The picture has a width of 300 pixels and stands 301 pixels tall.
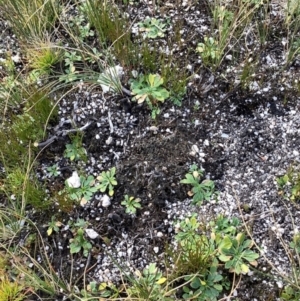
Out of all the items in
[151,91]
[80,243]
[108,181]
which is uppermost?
[151,91]

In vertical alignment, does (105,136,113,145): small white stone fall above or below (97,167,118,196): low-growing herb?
above

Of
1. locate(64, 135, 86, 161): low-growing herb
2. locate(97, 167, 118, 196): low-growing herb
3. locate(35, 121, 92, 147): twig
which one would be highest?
locate(35, 121, 92, 147): twig

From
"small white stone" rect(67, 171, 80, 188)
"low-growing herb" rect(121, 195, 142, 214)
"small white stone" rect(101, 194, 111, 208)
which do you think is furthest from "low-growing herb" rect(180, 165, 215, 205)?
"small white stone" rect(67, 171, 80, 188)

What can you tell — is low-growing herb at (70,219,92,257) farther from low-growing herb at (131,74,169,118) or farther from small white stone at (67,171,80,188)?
low-growing herb at (131,74,169,118)

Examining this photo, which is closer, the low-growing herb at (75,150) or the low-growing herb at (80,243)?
the low-growing herb at (80,243)

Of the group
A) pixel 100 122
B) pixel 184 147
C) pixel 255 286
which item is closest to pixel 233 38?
pixel 184 147

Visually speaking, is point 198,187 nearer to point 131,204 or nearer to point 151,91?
point 131,204

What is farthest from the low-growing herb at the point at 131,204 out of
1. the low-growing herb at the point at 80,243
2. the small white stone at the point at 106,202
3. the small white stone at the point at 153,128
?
the small white stone at the point at 153,128

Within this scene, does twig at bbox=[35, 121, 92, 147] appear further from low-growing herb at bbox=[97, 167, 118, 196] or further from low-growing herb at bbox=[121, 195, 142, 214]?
low-growing herb at bbox=[121, 195, 142, 214]

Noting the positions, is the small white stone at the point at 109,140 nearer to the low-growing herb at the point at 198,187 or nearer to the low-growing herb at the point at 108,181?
the low-growing herb at the point at 108,181

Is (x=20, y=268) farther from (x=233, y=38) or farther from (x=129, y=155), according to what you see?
(x=233, y=38)

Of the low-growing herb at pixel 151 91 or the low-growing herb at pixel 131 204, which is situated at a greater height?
the low-growing herb at pixel 151 91

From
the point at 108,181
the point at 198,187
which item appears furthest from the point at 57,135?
the point at 198,187

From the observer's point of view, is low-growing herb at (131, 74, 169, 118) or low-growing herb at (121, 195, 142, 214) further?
low-growing herb at (131, 74, 169, 118)
